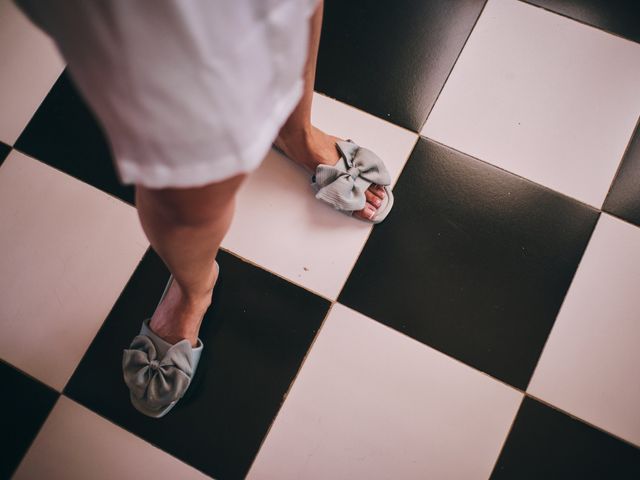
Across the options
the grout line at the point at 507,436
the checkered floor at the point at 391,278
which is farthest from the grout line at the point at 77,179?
the grout line at the point at 507,436

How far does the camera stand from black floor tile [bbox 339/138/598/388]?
0.90m

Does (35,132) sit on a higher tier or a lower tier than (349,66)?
lower

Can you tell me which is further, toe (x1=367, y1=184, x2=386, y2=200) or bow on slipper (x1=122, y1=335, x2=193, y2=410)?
toe (x1=367, y1=184, x2=386, y2=200)

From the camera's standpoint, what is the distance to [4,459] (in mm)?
833

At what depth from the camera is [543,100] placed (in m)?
1.03

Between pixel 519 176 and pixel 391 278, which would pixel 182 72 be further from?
pixel 519 176

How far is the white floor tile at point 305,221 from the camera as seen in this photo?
3.08 ft

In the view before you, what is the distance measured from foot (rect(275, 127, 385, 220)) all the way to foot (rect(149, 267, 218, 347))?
12.3 inches

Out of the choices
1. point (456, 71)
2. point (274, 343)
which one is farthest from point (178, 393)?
point (456, 71)

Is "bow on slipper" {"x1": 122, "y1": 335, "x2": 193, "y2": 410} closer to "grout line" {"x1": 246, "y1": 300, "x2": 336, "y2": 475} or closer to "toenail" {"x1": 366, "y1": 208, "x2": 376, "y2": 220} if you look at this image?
"grout line" {"x1": 246, "y1": 300, "x2": 336, "y2": 475}

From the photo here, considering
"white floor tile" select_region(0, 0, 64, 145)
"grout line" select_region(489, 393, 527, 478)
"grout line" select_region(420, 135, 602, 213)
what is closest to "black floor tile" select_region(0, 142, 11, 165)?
"white floor tile" select_region(0, 0, 64, 145)

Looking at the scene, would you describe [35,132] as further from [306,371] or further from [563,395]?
[563,395]

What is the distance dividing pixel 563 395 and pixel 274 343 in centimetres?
60

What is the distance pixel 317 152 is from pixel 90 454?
754 millimetres
